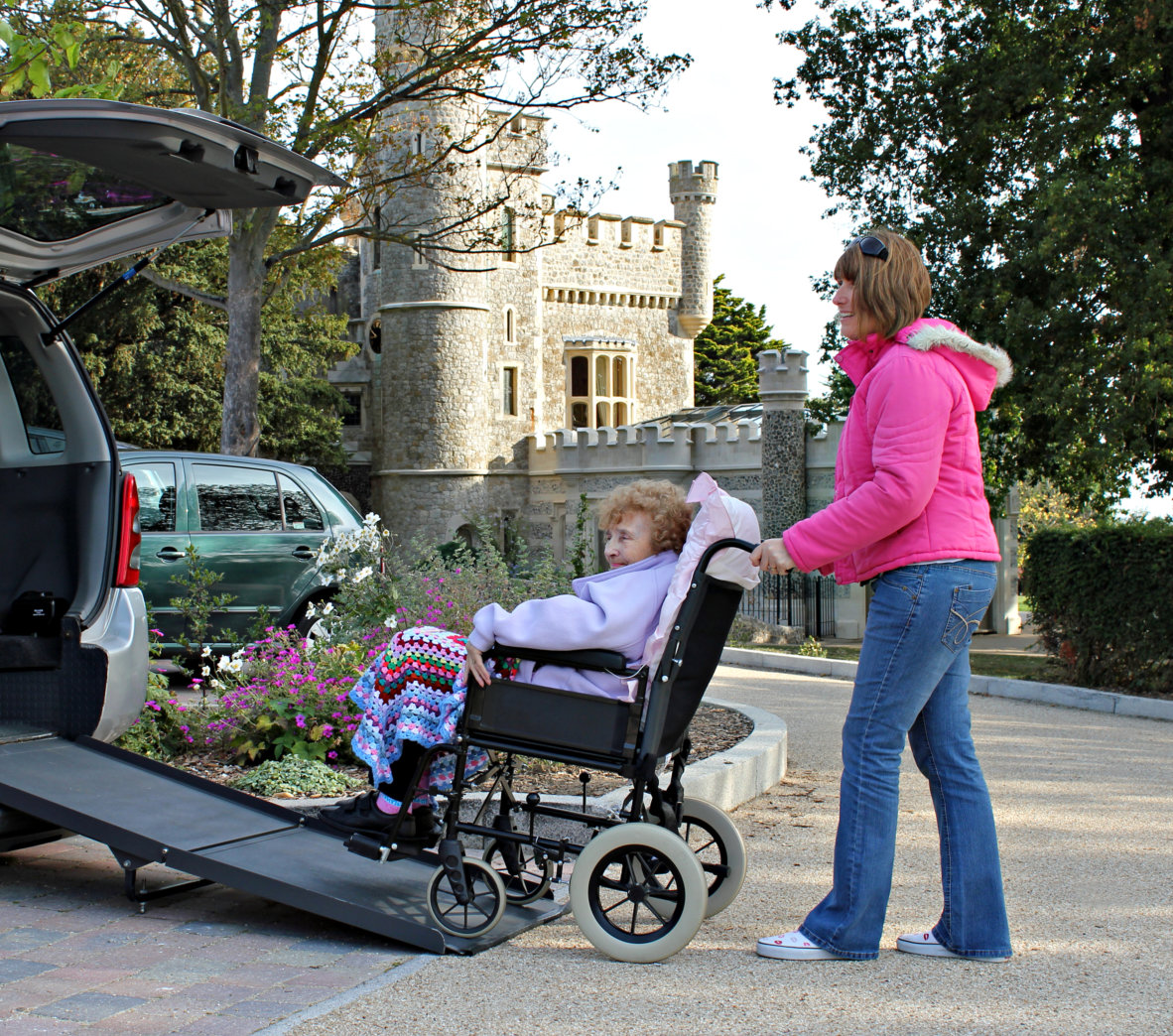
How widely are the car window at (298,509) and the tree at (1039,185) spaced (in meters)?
10.3

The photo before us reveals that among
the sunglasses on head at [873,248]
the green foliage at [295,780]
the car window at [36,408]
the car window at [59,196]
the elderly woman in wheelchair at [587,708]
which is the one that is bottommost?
the green foliage at [295,780]

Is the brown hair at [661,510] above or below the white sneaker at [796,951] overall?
above

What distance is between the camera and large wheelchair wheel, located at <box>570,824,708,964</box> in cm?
310

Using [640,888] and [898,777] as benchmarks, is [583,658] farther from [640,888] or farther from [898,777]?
[898,777]

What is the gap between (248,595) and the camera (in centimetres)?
833

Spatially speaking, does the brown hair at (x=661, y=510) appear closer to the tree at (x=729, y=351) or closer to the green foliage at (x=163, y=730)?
the green foliage at (x=163, y=730)

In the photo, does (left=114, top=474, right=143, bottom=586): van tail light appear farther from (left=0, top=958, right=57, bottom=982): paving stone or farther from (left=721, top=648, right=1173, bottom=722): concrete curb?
(left=721, top=648, right=1173, bottom=722): concrete curb

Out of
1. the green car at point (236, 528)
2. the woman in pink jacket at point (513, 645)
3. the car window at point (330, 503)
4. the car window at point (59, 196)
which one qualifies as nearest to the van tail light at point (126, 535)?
the car window at point (59, 196)

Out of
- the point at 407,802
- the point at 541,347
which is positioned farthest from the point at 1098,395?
the point at 541,347

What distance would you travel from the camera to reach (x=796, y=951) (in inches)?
124

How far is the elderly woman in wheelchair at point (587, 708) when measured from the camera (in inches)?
125

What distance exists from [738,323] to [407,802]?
50.0 metres

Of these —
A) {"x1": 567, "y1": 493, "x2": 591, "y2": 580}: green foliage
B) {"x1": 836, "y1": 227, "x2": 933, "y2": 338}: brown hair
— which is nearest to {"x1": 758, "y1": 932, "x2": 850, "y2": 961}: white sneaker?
{"x1": 836, "y1": 227, "x2": 933, "y2": 338}: brown hair

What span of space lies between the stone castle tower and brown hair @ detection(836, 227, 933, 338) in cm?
2798
